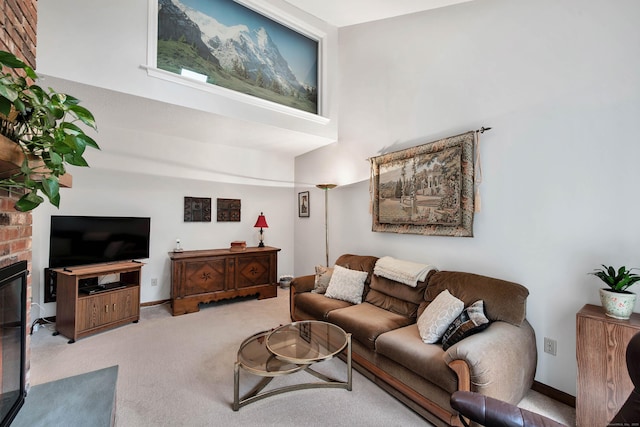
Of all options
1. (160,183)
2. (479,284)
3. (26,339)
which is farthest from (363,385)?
(160,183)

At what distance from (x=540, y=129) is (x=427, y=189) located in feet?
3.34

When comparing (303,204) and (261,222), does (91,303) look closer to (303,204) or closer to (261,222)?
(261,222)

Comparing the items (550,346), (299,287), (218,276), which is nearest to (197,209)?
(218,276)

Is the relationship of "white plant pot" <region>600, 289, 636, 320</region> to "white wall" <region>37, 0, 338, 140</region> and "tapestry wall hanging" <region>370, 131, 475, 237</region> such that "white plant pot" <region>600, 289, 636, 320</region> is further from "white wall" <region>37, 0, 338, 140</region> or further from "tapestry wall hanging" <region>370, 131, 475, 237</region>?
"white wall" <region>37, 0, 338, 140</region>

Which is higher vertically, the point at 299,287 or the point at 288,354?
the point at 299,287

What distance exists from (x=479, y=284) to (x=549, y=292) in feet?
1.56

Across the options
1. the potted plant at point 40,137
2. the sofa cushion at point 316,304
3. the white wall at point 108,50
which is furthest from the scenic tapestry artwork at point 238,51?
the sofa cushion at point 316,304

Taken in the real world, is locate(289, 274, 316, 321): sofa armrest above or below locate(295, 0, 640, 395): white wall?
below

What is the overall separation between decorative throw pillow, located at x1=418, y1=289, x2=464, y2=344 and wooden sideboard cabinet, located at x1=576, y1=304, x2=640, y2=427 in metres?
0.70

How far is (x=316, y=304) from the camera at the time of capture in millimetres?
2949

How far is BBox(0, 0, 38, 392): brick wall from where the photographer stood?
1275mm

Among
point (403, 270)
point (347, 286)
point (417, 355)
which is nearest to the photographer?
point (417, 355)

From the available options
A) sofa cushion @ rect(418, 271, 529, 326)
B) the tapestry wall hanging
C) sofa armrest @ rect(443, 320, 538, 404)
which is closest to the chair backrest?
sofa armrest @ rect(443, 320, 538, 404)

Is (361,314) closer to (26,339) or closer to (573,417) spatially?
(573,417)
